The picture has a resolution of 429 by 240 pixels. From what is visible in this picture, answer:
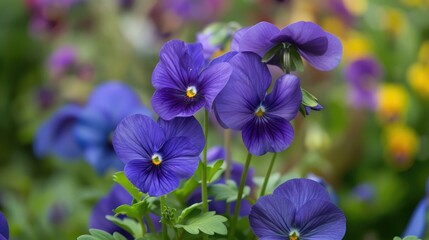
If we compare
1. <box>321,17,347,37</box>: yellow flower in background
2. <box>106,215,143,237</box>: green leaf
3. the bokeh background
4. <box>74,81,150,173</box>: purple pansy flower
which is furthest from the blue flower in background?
<box>321,17,347,37</box>: yellow flower in background

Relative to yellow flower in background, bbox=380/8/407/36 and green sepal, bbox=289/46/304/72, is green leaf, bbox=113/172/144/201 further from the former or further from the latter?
yellow flower in background, bbox=380/8/407/36

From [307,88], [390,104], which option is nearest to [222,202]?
[307,88]

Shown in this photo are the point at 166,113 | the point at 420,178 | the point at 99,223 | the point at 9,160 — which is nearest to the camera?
the point at 166,113

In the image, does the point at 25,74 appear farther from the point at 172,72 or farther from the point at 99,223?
the point at 172,72

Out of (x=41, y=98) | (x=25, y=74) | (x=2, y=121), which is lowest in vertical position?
(x=41, y=98)

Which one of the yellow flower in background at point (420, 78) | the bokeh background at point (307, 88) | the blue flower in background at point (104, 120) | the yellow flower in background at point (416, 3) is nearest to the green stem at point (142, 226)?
the blue flower in background at point (104, 120)

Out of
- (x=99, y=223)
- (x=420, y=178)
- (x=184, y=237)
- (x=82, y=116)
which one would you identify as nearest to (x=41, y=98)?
(x=82, y=116)

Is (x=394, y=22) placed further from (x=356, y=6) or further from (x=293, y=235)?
(x=293, y=235)
